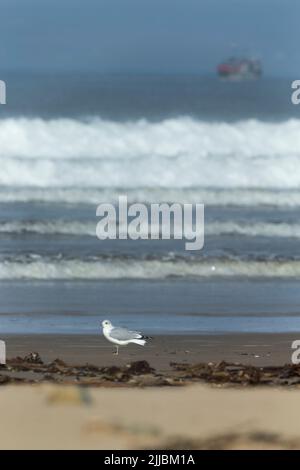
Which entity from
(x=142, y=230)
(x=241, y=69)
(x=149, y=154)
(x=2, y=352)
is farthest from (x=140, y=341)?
(x=241, y=69)

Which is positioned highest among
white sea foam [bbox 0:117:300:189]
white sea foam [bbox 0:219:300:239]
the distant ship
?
the distant ship

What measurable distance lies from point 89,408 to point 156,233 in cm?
494

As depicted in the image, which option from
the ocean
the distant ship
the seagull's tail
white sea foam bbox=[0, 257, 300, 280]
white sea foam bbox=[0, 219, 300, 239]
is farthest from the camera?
the distant ship

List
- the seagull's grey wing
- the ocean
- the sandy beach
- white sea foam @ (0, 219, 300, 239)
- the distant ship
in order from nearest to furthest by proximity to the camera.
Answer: the sandy beach
the seagull's grey wing
the ocean
white sea foam @ (0, 219, 300, 239)
the distant ship

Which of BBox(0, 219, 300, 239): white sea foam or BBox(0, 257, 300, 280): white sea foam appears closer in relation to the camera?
BBox(0, 257, 300, 280): white sea foam

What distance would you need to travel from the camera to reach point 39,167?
37.0 feet

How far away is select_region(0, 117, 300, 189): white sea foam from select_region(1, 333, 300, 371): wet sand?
5.30 metres

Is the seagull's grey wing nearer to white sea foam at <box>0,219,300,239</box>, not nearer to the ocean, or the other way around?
the ocean

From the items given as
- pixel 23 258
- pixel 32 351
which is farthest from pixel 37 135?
pixel 32 351

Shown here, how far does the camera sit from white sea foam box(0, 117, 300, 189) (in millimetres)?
10930

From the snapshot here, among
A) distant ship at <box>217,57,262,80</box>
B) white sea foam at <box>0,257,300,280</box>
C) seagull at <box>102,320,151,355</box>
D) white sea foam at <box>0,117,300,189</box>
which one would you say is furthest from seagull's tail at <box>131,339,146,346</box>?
distant ship at <box>217,57,262,80</box>

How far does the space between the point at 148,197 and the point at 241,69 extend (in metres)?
6.64

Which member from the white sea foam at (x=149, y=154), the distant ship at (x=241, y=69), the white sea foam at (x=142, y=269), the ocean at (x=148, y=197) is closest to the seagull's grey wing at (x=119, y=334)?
the ocean at (x=148, y=197)

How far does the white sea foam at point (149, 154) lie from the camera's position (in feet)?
35.9
